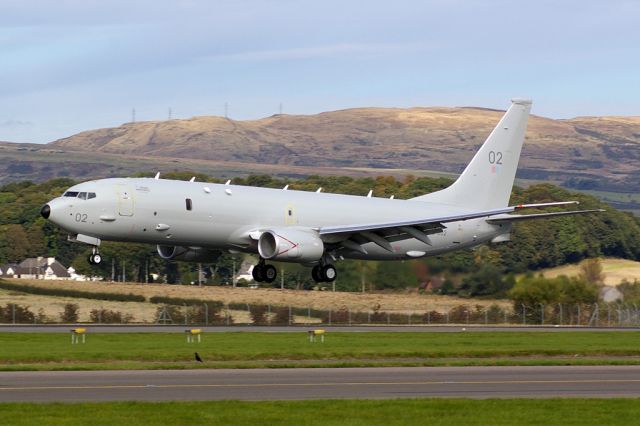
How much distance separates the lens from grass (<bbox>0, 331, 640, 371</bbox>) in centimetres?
3966

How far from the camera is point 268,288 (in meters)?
79.8

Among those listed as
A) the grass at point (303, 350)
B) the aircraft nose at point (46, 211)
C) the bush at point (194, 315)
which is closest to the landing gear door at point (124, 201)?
the aircraft nose at point (46, 211)

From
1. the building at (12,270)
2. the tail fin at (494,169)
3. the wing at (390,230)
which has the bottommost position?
the building at (12,270)

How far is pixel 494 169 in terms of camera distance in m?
68.9

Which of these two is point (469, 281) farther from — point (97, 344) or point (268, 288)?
point (97, 344)

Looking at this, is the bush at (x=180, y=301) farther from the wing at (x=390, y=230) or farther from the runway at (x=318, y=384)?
the runway at (x=318, y=384)

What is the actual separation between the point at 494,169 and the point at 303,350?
27988 millimetres

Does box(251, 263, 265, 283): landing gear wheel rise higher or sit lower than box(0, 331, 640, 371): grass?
higher

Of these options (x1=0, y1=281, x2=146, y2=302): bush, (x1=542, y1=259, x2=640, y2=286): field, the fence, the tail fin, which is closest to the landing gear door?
the fence

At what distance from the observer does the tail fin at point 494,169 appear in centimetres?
6762

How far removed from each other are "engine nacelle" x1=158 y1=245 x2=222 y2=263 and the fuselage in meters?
2.80

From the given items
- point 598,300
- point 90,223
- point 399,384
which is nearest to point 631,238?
point 598,300

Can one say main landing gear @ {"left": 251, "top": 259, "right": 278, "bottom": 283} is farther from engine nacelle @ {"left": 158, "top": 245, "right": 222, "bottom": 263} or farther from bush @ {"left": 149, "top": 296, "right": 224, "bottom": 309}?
bush @ {"left": 149, "top": 296, "right": 224, "bottom": 309}

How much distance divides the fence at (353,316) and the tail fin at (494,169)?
19.8 feet
